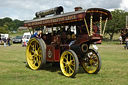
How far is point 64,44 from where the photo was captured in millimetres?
7727

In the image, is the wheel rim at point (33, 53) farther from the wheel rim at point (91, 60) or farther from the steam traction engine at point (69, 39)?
the wheel rim at point (91, 60)

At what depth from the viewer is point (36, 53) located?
27.9 feet

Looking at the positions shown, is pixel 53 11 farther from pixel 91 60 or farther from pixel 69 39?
pixel 91 60

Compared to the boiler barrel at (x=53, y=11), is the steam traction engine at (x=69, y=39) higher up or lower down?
lower down

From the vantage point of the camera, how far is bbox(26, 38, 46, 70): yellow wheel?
7.94 metres

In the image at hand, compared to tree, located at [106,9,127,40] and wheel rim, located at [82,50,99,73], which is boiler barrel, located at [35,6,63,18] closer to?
wheel rim, located at [82,50,99,73]

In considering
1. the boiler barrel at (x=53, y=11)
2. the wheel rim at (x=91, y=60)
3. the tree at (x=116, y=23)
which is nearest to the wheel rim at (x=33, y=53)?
the boiler barrel at (x=53, y=11)

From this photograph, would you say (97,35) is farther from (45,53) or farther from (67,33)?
(45,53)

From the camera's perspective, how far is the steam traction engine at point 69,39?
22.1 feet

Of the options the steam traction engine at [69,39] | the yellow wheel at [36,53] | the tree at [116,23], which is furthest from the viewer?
the tree at [116,23]

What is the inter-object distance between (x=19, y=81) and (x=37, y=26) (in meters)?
3.31

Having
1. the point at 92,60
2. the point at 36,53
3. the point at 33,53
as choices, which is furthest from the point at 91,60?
the point at 33,53

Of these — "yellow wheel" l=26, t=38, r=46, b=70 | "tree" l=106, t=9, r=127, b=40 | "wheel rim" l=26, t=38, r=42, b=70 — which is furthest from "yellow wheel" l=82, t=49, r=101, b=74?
"tree" l=106, t=9, r=127, b=40

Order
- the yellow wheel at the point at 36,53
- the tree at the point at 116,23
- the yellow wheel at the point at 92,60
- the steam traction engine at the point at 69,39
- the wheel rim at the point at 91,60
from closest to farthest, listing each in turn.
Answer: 1. the steam traction engine at the point at 69,39
2. the yellow wheel at the point at 92,60
3. the wheel rim at the point at 91,60
4. the yellow wheel at the point at 36,53
5. the tree at the point at 116,23
